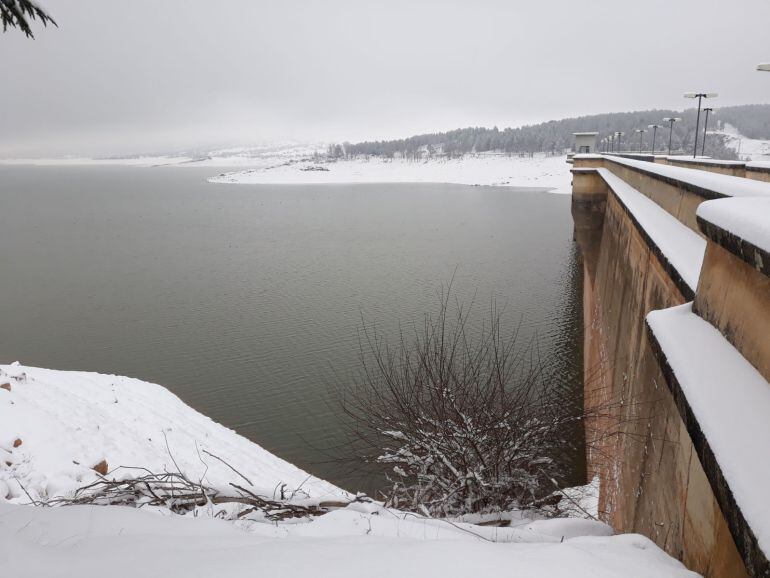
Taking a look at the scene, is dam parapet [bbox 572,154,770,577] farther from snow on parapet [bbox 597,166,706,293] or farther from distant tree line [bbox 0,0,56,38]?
distant tree line [bbox 0,0,56,38]

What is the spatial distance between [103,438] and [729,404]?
1278cm

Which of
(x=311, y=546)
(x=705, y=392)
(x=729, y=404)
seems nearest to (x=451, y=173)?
(x=311, y=546)

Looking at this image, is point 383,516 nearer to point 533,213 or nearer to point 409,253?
point 409,253

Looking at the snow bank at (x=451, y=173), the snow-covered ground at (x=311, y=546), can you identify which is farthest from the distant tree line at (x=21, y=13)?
the snow bank at (x=451, y=173)

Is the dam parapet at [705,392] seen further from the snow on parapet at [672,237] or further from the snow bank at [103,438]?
the snow bank at [103,438]

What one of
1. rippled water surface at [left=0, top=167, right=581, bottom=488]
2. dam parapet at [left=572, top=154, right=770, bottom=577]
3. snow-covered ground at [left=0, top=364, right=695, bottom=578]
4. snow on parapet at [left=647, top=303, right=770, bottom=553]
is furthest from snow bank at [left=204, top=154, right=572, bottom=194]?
snow on parapet at [left=647, top=303, right=770, bottom=553]

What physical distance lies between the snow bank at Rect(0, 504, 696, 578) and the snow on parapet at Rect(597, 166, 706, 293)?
8.31 feet

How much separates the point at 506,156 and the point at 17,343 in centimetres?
13987

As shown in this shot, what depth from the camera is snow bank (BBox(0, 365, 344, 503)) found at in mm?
9883

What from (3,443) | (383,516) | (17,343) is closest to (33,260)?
(17,343)

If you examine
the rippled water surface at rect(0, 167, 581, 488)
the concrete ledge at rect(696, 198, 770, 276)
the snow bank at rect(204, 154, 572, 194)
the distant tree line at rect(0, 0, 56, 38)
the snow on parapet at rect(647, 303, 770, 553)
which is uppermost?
the distant tree line at rect(0, 0, 56, 38)

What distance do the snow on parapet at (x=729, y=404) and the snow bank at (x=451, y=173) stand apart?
94.6m

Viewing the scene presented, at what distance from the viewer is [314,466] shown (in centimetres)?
1374

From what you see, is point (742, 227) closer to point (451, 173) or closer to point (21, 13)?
point (21, 13)
